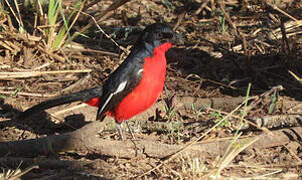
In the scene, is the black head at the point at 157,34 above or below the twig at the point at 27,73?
above

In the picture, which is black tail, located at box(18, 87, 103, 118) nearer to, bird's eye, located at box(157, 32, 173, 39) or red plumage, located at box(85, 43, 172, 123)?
red plumage, located at box(85, 43, 172, 123)

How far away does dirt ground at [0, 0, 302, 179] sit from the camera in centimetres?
362

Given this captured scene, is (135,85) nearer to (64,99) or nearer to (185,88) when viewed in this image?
(64,99)

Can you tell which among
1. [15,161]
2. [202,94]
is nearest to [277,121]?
[202,94]

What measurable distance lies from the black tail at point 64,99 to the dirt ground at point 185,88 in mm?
386

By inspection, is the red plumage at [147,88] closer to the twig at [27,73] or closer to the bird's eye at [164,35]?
the bird's eye at [164,35]

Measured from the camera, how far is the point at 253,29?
6.17m

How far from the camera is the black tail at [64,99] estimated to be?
417 cm

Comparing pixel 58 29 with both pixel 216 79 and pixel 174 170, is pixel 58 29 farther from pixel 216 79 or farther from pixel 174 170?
pixel 174 170

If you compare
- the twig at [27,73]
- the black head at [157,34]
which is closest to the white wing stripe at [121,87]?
the black head at [157,34]

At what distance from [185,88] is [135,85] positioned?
47.1 inches

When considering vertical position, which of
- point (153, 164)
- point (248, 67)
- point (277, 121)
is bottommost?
point (153, 164)

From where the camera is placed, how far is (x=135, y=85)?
4.12 metres

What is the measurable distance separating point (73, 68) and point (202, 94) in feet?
5.80
